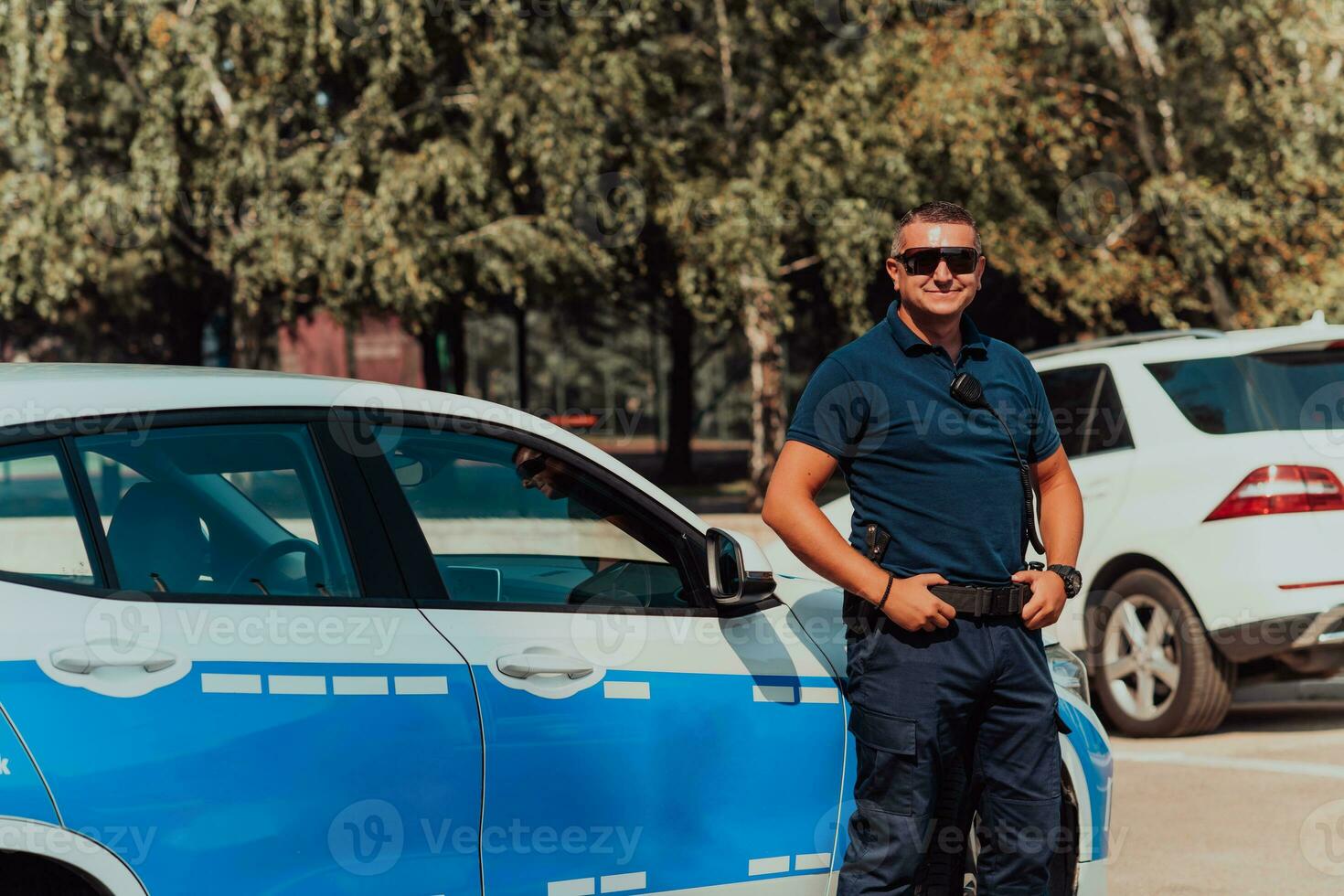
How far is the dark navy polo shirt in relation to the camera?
3416 millimetres

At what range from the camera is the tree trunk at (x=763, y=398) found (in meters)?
21.3

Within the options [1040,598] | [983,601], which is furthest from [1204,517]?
[983,601]

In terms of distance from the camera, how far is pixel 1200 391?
7.32m

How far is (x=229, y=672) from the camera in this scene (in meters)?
2.89

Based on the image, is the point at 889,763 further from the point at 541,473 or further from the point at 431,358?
the point at 431,358

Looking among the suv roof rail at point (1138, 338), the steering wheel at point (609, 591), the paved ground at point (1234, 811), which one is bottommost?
the paved ground at point (1234, 811)

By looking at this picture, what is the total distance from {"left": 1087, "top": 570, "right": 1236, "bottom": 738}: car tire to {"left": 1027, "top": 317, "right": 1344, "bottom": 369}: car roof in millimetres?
1042

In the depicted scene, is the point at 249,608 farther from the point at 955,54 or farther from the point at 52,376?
the point at 955,54

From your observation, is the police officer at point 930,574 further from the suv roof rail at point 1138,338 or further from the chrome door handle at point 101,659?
the suv roof rail at point 1138,338
